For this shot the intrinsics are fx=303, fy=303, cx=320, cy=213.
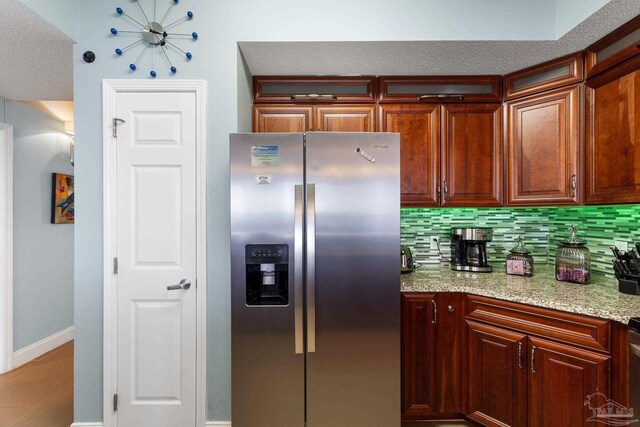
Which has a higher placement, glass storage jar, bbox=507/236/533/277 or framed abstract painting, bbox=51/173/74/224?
framed abstract painting, bbox=51/173/74/224

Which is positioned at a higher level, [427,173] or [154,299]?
[427,173]

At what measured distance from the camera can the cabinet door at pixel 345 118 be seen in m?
2.17

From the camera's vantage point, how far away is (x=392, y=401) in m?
1.61

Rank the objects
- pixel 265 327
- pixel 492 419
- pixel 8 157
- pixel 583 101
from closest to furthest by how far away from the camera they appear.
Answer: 1. pixel 265 327
2. pixel 492 419
3. pixel 583 101
4. pixel 8 157

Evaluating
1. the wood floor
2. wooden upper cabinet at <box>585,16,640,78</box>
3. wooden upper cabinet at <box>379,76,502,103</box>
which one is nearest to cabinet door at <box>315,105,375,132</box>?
wooden upper cabinet at <box>379,76,502,103</box>

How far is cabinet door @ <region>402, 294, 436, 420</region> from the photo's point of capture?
6.10ft

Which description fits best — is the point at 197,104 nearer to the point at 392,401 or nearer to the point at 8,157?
the point at 392,401

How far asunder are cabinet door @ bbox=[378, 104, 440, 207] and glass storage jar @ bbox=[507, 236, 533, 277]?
65 centimetres

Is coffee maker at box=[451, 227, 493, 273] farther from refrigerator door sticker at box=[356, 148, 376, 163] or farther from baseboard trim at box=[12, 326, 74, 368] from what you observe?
baseboard trim at box=[12, 326, 74, 368]

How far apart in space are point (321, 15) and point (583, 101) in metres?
1.66

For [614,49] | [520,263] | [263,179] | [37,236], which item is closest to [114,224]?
[263,179]

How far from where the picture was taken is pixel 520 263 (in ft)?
6.84

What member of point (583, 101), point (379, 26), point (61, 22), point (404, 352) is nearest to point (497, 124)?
point (583, 101)

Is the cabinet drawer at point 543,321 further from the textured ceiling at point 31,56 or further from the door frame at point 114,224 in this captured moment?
the textured ceiling at point 31,56
